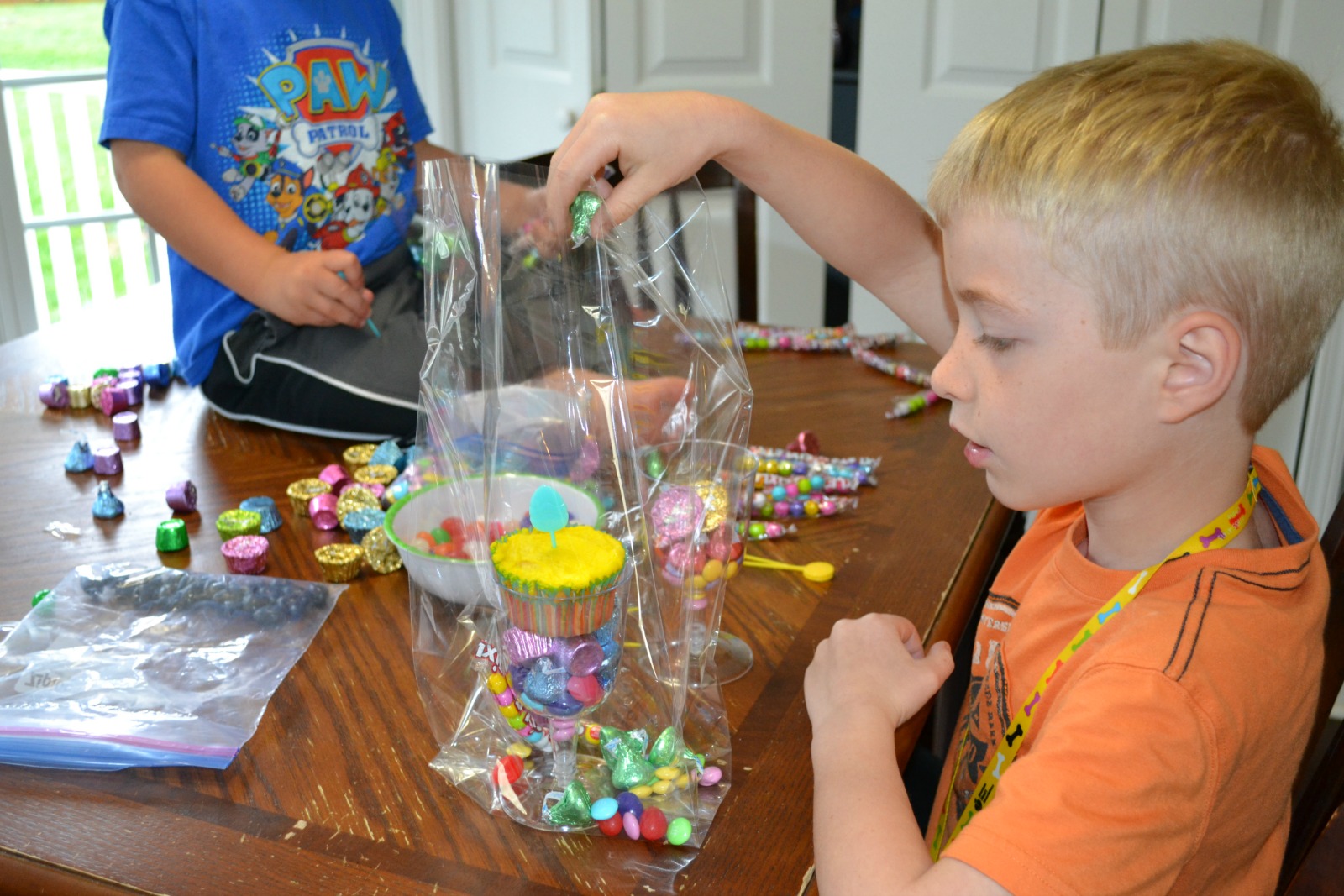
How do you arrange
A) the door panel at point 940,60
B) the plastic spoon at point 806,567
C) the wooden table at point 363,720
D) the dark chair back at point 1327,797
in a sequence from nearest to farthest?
1. the dark chair back at point 1327,797
2. the wooden table at point 363,720
3. the plastic spoon at point 806,567
4. the door panel at point 940,60

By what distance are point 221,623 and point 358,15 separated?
108cm

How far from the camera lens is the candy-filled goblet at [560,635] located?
672 mm

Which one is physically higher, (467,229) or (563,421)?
(467,229)

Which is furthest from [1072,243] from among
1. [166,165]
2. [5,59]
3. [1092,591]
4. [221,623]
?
[5,59]

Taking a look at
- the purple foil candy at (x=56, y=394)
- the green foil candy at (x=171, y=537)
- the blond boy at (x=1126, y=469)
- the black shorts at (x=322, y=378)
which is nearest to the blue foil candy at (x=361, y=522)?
the green foil candy at (x=171, y=537)

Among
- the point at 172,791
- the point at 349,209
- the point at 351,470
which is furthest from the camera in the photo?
the point at 349,209

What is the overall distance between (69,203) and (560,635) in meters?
3.00

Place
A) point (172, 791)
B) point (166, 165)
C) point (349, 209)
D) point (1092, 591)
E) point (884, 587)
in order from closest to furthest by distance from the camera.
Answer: point (172, 791), point (1092, 591), point (884, 587), point (166, 165), point (349, 209)

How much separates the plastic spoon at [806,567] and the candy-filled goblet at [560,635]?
0.24 meters

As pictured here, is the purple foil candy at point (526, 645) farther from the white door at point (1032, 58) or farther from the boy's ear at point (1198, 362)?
the white door at point (1032, 58)

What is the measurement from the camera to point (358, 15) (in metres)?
1.62

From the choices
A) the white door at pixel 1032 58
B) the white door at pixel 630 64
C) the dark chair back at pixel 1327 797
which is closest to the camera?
the dark chair back at pixel 1327 797

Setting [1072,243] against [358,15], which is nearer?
[1072,243]

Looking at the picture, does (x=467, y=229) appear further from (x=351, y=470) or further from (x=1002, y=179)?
(x=351, y=470)
